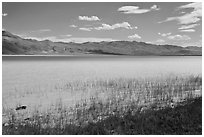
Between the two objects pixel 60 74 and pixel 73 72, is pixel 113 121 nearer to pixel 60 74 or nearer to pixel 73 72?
pixel 60 74

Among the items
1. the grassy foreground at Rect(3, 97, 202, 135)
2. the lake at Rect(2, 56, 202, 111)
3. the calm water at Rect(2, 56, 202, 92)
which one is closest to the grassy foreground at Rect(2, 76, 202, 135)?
the grassy foreground at Rect(3, 97, 202, 135)

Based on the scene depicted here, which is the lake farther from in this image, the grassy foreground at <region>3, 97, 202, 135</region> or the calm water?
the grassy foreground at <region>3, 97, 202, 135</region>

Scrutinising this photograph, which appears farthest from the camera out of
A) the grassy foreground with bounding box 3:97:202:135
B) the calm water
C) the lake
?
the calm water

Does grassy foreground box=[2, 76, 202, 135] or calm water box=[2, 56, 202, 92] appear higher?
grassy foreground box=[2, 76, 202, 135]

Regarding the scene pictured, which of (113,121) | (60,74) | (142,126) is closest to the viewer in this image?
(142,126)

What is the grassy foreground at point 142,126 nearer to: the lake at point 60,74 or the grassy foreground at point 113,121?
the grassy foreground at point 113,121

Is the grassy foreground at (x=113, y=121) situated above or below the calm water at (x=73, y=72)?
above

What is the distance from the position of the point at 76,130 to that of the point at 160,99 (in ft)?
16.2

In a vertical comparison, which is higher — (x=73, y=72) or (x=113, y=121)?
(x=113, y=121)

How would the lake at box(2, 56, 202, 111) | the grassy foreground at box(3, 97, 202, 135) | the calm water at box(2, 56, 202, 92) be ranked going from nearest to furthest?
the grassy foreground at box(3, 97, 202, 135), the lake at box(2, 56, 202, 111), the calm water at box(2, 56, 202, 92)

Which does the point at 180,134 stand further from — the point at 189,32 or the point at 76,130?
the point at 189,32

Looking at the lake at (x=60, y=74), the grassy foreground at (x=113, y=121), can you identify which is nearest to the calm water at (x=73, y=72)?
the lake at (x=60, y=74)

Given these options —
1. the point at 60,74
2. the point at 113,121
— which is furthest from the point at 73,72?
the point at 113,121

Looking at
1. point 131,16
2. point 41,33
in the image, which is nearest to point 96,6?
point 131,16
